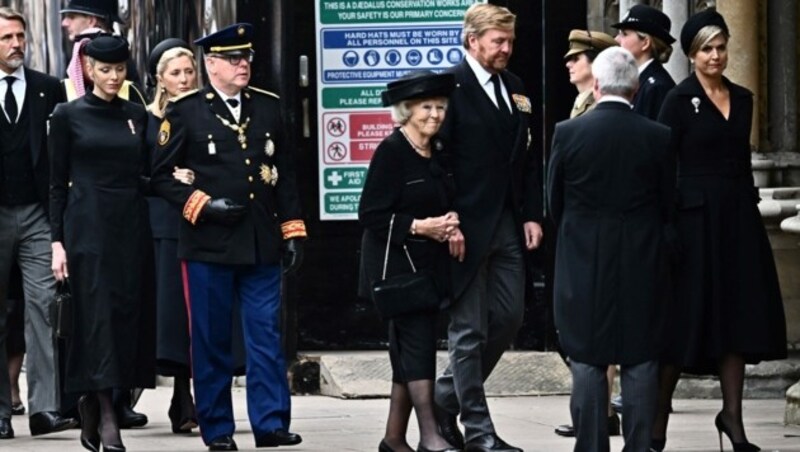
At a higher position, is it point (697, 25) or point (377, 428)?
point (697, 25)

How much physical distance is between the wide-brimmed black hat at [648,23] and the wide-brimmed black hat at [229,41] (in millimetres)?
1708

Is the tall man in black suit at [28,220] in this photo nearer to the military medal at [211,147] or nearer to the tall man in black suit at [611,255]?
the military medal at [211,147]

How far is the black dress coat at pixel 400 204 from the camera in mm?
10312

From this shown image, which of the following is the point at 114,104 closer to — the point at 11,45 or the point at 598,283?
the point at 11,45

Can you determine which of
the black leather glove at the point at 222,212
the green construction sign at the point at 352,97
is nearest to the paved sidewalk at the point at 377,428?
the black leather glove at the point at 222,212

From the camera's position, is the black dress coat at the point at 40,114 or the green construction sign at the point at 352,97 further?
the green construction sign at the point at 352,97

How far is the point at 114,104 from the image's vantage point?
11289 mm

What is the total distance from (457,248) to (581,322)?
3.17 feet

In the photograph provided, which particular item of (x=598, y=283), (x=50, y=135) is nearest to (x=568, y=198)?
(x=598, y=283)

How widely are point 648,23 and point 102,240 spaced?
8.58ft

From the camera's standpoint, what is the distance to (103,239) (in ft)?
36.4

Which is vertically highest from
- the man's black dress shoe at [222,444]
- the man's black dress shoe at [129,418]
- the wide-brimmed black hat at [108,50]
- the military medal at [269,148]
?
the wide-brimmed black hat at [108,50]

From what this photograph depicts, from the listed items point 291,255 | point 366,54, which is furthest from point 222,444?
point 366,54

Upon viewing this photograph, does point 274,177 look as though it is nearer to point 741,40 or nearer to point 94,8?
point 94,8
